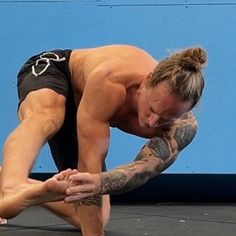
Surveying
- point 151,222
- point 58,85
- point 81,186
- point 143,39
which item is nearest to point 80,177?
point 81,186

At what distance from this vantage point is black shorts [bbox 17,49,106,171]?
1.78 meters

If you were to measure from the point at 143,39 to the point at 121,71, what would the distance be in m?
1.34

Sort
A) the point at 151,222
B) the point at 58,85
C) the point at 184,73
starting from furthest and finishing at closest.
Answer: the point at 151,222, the point at 58,85, the point at 184,73

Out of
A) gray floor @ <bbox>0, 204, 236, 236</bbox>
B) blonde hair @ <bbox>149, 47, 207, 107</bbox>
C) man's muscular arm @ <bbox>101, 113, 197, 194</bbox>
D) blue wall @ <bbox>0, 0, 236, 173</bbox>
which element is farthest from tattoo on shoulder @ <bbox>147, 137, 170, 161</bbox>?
blue wall @ <bbox>0, 0, 236, 173</bbox>

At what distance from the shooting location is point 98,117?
1589 mm

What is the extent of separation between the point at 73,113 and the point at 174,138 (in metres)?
0.39

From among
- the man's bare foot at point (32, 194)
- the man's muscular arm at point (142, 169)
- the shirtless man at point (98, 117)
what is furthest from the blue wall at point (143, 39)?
the man's bare foot at point (32, 194)

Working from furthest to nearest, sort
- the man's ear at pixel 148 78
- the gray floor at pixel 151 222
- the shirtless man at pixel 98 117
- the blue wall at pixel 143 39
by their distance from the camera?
the blue wall at pixel 143 39, the gray floor at pixel 151 222, the man's ear at pixel 148 78, the shirtless man at pixel 98 117

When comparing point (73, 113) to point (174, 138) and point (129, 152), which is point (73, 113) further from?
point (129, 152)

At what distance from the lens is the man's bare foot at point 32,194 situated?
131cm

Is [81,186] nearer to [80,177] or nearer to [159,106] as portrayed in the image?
[80,177]

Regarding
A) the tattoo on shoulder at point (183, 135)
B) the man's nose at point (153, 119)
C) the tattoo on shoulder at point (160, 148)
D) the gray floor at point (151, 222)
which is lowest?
the gray floor at point (151, 222)

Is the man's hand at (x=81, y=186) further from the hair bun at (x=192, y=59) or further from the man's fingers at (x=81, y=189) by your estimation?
the hair bun at (x=192, y=59)

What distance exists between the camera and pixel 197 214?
2.58 meters
